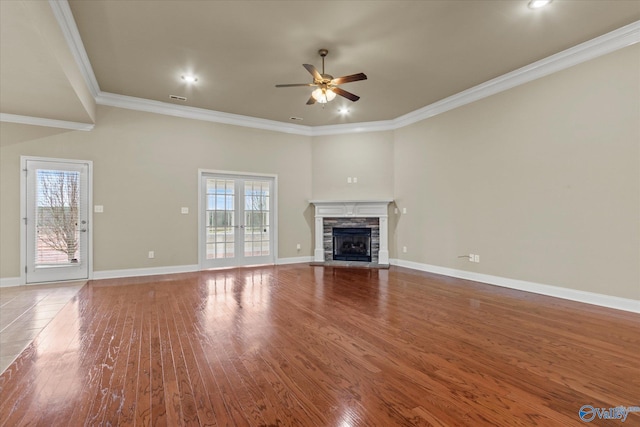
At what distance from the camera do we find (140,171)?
5.65 meters

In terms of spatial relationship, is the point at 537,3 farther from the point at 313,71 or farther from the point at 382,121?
the point at 382,121

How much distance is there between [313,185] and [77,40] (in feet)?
16.2

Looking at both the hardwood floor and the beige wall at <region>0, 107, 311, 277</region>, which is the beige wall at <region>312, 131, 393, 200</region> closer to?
the beige wall at <region>0, 107, 311, 277</region>

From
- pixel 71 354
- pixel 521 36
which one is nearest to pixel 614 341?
pixel 521 36

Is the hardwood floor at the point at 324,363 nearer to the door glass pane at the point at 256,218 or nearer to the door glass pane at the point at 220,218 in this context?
the door glass pane at the point at 220,218

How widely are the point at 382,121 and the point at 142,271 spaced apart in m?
5.97

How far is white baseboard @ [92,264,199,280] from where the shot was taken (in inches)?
210

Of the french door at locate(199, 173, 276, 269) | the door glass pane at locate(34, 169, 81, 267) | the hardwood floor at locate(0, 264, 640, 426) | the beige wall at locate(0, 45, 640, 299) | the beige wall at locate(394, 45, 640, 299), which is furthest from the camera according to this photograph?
the french door at locate(199, 173, 276, 269)

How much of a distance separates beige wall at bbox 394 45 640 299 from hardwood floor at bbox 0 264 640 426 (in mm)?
652

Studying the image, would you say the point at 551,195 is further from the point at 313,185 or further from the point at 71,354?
the point at 71,354

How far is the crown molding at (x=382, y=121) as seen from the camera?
349 centimetres

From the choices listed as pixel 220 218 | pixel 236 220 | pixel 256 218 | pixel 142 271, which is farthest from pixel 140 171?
pixel 256 218

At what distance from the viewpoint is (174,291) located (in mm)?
4543

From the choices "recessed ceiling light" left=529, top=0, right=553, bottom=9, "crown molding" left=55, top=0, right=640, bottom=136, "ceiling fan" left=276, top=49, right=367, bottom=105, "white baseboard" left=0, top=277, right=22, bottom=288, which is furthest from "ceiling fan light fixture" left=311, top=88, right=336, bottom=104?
"white baseboard" left=0, top=277, right=22, bottom=288
